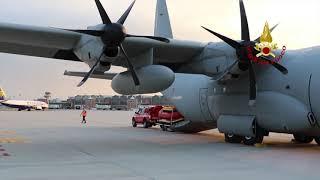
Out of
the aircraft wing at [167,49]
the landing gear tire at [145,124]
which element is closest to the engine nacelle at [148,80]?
the aircraft wing at [167,49]

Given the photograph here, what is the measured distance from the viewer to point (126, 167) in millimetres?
10617

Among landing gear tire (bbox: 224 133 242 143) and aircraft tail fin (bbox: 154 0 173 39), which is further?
aircraft tail fin (bbox: 154 0 173 39)

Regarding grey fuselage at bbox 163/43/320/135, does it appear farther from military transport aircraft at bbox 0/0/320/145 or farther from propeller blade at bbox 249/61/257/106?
propeller blade at bbox 249/61/257/106

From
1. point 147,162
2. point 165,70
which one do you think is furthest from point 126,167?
point 165,70

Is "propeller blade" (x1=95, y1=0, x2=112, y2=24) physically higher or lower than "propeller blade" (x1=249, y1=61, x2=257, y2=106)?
higher

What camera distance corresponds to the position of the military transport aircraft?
14.3 m

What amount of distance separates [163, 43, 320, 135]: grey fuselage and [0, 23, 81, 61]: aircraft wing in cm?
564

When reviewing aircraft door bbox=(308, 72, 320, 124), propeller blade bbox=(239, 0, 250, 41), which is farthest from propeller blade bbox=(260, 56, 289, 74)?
propeller blade bbox=(239, 0, 250, 41)

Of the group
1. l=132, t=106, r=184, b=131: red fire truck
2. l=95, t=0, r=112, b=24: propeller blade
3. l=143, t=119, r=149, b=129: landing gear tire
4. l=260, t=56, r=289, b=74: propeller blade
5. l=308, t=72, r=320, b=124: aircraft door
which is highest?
l=95, t=0, r=112, b=24: propeller blade

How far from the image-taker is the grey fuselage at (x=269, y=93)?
14768 mm

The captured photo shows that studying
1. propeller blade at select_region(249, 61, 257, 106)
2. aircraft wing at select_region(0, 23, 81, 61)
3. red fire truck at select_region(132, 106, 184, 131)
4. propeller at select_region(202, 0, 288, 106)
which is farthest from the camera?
red fire truck at select_region(132, 106, 184, 131)

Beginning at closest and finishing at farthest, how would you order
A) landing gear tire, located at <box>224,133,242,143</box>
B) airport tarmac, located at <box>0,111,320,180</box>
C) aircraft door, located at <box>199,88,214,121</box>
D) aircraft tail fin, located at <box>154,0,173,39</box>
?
airport tarmac, located at <box>0,111,320,180</box> → landing gear tire, located at <box>224,133,242,143</box> → aircraft door, located at <box>199,88,214,121</box> → aircraft tail fin, located at <box>154,0,173,39</box>

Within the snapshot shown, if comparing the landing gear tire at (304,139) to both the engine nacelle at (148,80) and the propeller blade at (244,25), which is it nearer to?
the propeller blade at (244,25)

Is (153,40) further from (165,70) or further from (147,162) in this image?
(147,162)
